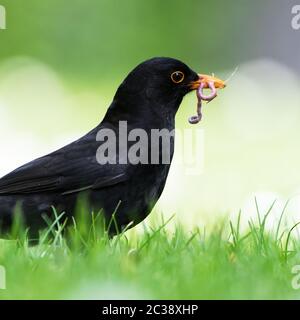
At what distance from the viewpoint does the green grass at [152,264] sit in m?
3.65

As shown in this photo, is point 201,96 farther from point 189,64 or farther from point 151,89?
point 189,64

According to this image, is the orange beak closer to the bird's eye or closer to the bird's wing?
the bird's eye

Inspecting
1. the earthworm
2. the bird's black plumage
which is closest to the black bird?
the bird's black plumage

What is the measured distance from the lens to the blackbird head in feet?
17.2

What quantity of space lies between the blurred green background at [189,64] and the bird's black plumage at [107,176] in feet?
7.77

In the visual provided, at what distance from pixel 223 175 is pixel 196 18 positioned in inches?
224

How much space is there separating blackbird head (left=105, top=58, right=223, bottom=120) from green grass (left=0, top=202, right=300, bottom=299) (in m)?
0.82

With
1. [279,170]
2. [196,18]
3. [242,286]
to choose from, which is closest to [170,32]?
[196,18]

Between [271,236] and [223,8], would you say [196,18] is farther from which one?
[271,236]

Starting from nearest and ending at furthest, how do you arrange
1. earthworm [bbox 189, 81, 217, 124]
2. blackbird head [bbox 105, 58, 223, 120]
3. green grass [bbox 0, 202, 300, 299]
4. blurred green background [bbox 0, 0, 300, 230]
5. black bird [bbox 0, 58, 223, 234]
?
1. green grass [bbox 0, 202, 300, 299]
2. black bird [bbox 0, 58, 223, 234]
3. blackbird head [bbox 105, 58, 223, 120]
4. earthworm [bbox 189, 81, 217, 124]
5. blurred green background [bbox 0, 0, 300, 230]

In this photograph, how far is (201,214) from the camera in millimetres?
5262

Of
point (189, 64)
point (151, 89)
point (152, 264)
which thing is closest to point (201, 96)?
point (151, 89)

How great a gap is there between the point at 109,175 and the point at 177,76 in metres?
0.82

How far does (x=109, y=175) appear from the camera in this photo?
489cm
